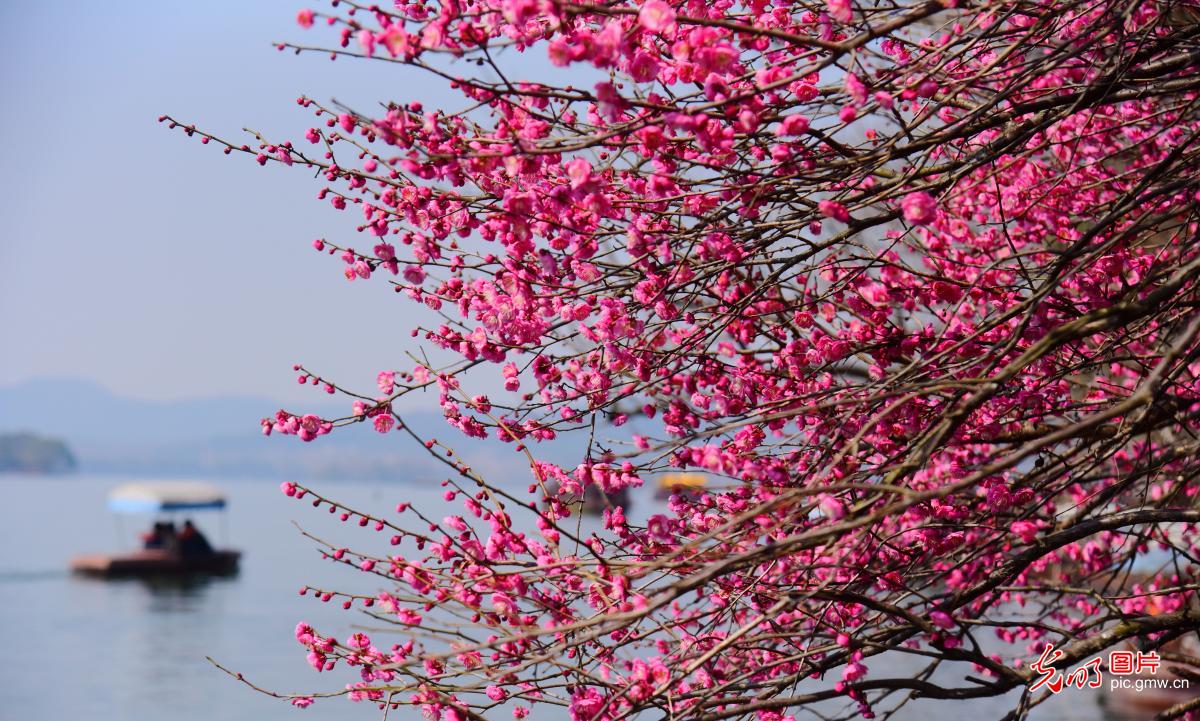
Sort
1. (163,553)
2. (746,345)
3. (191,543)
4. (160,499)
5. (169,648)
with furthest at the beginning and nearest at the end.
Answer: (163,553) → (191,543) → (160,499) → (169,648) → (746,345)

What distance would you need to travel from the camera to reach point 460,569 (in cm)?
554

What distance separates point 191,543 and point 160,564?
1.31m

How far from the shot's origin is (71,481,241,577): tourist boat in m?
46.7

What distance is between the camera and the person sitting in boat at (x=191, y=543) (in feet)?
156

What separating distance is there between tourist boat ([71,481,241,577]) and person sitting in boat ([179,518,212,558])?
0.17 ft

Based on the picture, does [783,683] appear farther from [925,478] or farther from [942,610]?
[925,478]

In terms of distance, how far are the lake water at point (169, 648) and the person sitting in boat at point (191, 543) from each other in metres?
1.90

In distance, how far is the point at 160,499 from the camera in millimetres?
46656

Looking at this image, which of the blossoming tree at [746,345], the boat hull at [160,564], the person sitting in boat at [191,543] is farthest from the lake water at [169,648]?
the blossoming tree at [746,345]

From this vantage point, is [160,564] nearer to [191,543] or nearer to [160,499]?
[191,543]

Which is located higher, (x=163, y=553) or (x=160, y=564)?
(x=163, y=553)

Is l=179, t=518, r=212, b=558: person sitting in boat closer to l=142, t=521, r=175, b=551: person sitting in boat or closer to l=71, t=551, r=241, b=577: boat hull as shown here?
l=71, t=551, r=241, b=577: boat hull

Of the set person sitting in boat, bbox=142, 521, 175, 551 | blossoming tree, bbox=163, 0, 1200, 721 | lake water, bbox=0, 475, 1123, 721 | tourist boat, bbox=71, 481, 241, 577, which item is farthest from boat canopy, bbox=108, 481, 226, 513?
blossoming tree, bbox=163, 0, 1200, 721

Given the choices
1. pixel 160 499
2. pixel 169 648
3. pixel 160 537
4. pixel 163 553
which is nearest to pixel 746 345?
pixel 169 648
